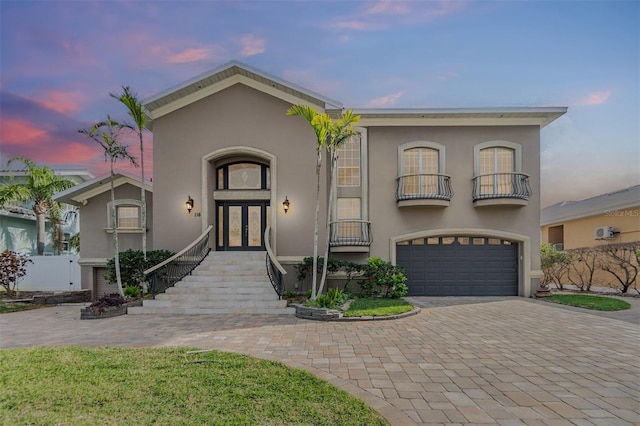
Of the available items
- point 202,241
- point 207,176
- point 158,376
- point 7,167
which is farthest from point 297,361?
point 7,167

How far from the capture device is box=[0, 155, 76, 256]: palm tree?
49.7 ft

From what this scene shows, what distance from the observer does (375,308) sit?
8469 millimetres

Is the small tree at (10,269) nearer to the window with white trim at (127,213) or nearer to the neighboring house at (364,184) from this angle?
the neighboring house at (364,184)

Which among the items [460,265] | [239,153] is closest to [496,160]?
[460,265]

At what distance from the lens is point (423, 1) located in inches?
316

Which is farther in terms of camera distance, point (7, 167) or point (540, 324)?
point (7, 167)

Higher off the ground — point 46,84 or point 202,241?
point 46,84

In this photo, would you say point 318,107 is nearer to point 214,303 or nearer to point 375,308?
point 375,308

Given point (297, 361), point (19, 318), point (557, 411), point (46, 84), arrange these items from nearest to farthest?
point (557, 411)
point (297, 361)
point (19, 318)
point (46, 84)

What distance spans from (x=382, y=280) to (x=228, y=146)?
723 centimetres

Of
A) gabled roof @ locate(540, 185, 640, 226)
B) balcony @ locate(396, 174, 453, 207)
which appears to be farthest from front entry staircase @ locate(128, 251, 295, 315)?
gabled roof @ locate(540, 185, 640, 226)

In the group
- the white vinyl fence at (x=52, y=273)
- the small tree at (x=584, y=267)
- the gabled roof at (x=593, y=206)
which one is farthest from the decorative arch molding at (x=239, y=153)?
the gabled roof at (x=593, y=206)

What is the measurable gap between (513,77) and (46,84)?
15106 mm

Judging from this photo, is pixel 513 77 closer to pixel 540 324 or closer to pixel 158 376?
pixel 540 324
